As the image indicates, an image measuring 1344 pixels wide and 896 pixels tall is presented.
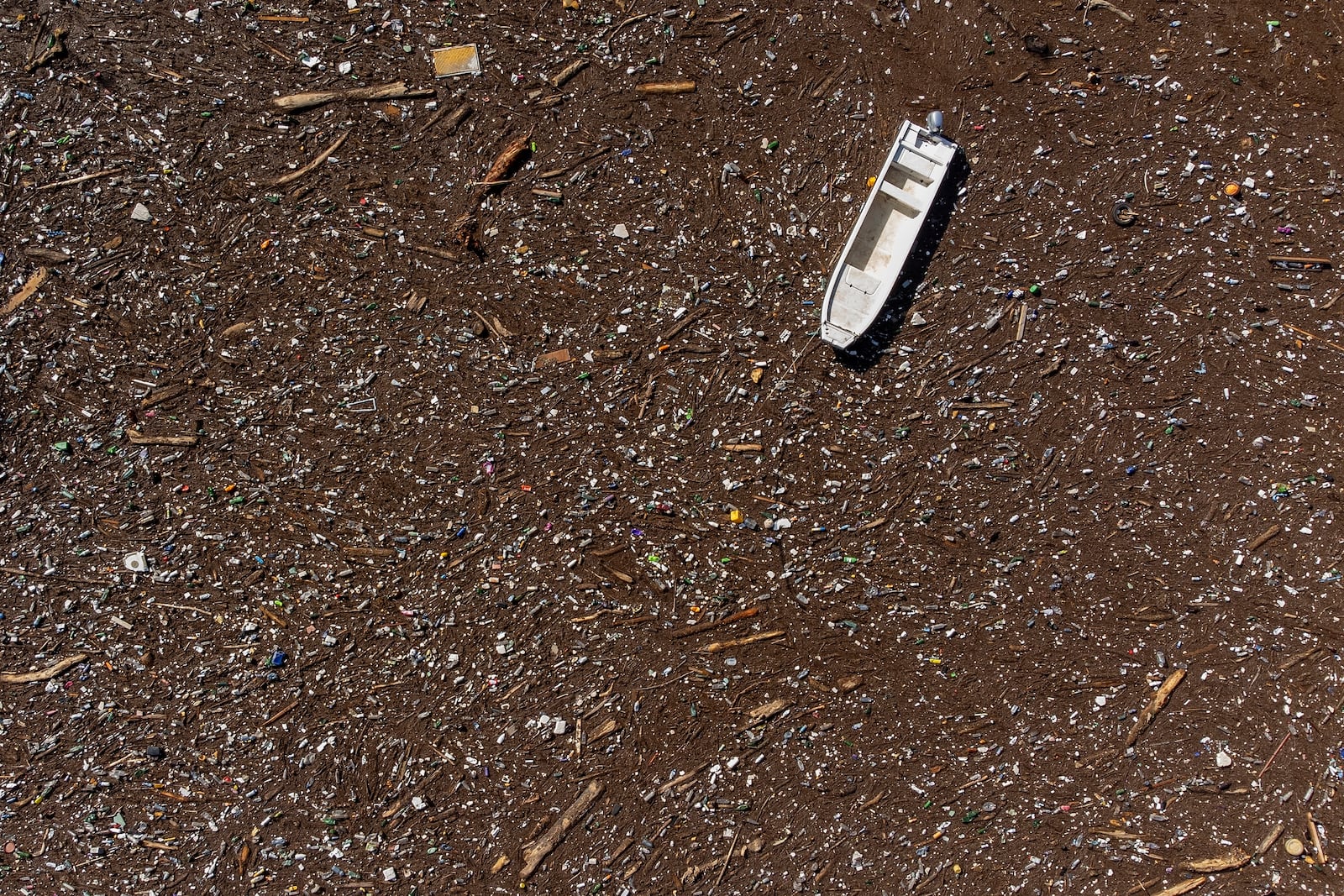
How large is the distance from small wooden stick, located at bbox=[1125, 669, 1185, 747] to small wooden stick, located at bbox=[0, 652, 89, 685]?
6081mm

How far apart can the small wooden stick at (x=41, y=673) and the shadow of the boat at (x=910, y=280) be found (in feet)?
15.7

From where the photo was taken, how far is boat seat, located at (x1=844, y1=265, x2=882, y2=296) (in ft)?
12.7

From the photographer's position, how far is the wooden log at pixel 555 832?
12.6 ft

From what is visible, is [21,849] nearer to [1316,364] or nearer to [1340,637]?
[1340,637]

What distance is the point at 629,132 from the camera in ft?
13.1

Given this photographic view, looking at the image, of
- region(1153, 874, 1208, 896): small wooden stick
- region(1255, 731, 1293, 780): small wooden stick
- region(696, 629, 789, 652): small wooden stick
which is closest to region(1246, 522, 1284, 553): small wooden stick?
region(1255, 731, 1293, 780): small wooden stick

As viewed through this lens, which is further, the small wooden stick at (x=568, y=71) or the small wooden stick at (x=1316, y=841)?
the small wooden stick at (x=568, y=71)

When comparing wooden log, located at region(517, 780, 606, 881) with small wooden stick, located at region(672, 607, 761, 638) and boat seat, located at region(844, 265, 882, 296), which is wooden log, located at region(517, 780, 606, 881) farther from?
boat seat, located at region(844, 265, 882, 296)

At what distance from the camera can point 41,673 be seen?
12.8 ft

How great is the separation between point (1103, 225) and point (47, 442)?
631 cm

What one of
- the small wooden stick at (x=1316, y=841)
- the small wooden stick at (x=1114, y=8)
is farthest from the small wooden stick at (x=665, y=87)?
the small wooden stick at (x=1316, y=841)

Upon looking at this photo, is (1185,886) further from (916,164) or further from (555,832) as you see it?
(916,164)

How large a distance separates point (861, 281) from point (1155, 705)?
298 cm

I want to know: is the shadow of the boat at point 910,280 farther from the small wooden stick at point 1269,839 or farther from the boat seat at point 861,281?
the small wooden stick at point 1269,839
